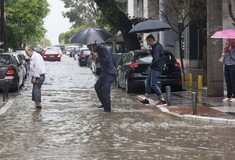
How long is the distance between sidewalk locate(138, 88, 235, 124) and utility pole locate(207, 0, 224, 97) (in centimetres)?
47

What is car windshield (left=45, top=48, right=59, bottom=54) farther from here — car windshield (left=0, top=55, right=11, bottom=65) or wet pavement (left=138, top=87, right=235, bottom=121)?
wet pavement (left=138, top=87, right=235, bottom=121)

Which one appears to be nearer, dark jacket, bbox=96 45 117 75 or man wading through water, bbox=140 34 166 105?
dark jacket, bbox=96 45 117 75

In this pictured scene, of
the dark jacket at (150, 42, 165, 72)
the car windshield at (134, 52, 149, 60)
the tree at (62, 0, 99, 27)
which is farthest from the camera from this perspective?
the tree at (62, 0, 99, 27)

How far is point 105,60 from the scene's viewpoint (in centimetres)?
1206

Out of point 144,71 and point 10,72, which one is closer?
point 144,71

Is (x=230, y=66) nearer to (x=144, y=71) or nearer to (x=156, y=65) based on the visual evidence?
(x=156, y=65)

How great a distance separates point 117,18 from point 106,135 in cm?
1706

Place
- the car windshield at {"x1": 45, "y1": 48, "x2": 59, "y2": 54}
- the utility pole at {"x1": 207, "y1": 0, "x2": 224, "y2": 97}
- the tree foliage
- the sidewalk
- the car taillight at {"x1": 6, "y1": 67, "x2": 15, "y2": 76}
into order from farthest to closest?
1. the car windshield at {"x1": 45, "y1": 48, "x2": 59, "y2": 54}
2. the tree foliage
3. the car taillight at {"x1": 6, "y1": 67, "x2": 15, "y2": 76}
4. the utility pole at {"x1": 207, "y1": 0, "x2": 224, "y2": 97}
5. the sidewalk

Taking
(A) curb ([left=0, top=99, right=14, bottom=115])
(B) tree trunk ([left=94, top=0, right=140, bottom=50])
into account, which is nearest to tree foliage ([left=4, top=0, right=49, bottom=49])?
(B) tree trunk ([left=94, top=0, right=140, bottom=50])

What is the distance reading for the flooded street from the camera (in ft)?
24.1

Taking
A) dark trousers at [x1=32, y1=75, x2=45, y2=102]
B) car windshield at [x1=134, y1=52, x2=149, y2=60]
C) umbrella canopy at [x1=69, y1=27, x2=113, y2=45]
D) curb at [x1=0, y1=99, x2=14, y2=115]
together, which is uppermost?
umbrella canopy at [x1=69, y1=27, x2=113, y2=45]

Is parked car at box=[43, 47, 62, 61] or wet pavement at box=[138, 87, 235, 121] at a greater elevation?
parked car at box=[43, 47, 62, 61]

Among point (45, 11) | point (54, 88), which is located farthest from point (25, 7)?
point (54, 88)

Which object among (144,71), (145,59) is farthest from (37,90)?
(145,59)
